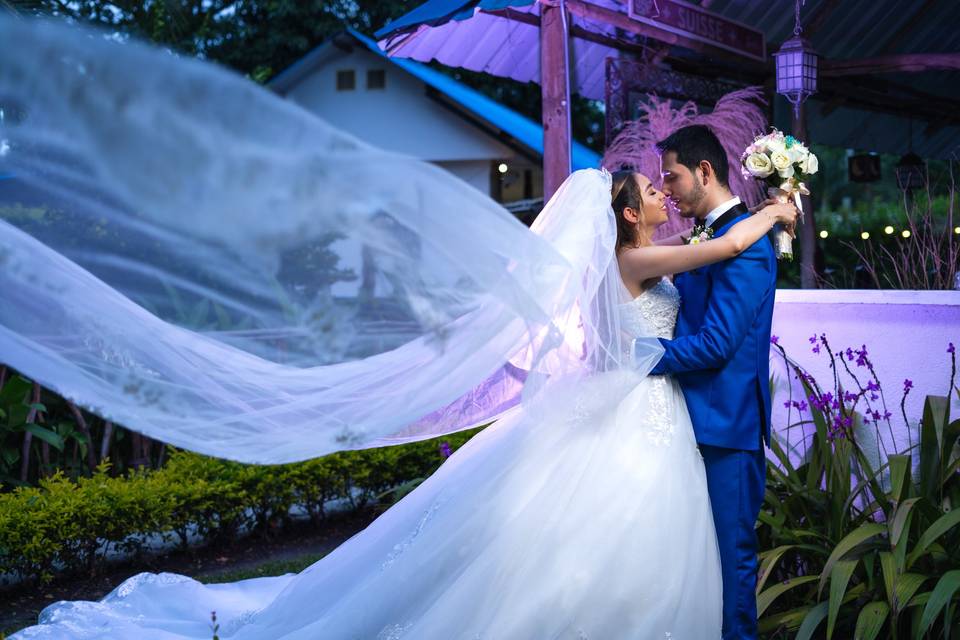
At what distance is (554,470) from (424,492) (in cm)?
65

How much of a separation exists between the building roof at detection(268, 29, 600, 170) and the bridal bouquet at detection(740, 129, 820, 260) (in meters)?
13.0

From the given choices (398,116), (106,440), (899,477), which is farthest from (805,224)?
(398,116)

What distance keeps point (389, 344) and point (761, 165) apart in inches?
→ 69.1

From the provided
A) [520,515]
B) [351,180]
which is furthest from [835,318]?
[351,180]

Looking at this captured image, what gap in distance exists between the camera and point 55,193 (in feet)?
9.66

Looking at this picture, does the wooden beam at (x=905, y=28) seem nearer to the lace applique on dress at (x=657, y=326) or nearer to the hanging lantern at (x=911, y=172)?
the hanging lantern at (x=911, y=172)

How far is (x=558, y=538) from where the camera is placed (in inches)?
144

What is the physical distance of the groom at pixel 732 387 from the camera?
380 cm

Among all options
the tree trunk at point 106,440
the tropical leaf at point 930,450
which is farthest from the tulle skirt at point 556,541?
the tree trunk at point 106,440

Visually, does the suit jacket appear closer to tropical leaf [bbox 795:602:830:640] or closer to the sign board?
tropical leaf [bbox 795:602:830:640]

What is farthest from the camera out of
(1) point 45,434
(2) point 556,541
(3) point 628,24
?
(3) point 628,24

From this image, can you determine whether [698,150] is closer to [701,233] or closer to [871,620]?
[701,233]

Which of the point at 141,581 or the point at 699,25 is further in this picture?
the point at 699,25

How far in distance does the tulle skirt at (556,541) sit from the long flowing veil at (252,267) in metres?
0.21
